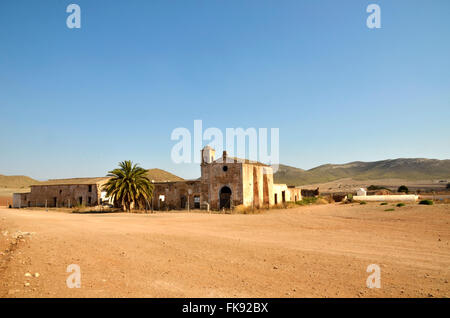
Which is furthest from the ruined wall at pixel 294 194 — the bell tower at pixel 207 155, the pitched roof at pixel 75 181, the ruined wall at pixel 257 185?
the pitched roof at pixel 75 181

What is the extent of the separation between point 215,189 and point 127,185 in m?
9.15

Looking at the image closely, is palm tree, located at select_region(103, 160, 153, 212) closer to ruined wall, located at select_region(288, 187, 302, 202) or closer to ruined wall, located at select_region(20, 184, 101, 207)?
ruined wall, located at select_region(20, 184, 101, 207)

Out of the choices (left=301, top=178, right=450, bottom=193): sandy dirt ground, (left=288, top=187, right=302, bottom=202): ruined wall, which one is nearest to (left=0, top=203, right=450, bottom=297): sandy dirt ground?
(left=288, top=187, right=302, bottom=202): ruined wall

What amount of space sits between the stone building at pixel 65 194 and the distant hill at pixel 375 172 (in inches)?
3651

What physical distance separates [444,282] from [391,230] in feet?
23.5

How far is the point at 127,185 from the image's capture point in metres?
30.4

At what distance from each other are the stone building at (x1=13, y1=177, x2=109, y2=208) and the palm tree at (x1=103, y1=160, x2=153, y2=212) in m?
7.43

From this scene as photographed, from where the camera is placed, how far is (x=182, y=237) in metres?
10.8

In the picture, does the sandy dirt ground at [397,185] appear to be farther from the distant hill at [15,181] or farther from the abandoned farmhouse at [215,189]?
the distant hill at [15,181]

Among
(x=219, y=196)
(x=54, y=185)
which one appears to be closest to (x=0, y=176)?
(x=54, y=185)

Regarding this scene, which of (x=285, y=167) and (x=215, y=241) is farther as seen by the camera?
(x=285, y=167)

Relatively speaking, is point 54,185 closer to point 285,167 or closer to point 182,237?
point 182,237

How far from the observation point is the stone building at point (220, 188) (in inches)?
1161
